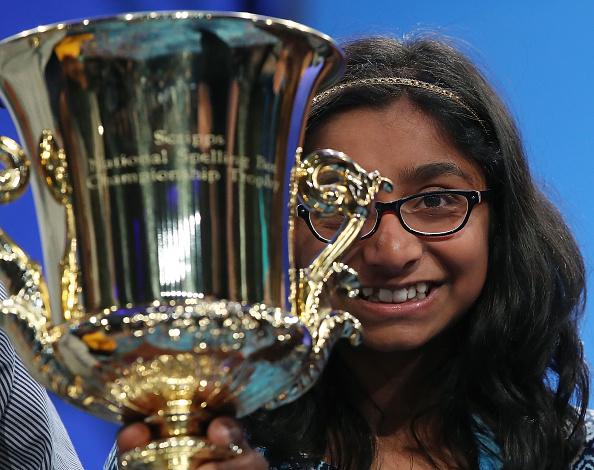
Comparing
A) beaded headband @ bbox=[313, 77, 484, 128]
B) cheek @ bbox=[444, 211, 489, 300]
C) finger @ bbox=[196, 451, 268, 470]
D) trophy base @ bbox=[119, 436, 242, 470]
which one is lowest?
finger @ bbox=[196, 451, 268, 470]

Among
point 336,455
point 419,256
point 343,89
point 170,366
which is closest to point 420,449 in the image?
point 336,455

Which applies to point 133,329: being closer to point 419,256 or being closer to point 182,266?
point 182,266

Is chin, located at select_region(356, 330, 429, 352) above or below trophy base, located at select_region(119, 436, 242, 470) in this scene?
below

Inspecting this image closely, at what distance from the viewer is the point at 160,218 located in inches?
31.2

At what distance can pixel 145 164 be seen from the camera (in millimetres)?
793

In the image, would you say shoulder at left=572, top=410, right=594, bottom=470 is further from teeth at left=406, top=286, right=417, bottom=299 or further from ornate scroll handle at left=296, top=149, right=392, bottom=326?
ornate scroll handle at left=296, top=149, right=392, bottom=326

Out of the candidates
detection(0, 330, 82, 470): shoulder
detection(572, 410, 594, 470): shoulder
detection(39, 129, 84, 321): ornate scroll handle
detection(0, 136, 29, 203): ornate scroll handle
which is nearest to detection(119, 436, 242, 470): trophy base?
detection(39, 129, 84, 321): ornate scroll handle

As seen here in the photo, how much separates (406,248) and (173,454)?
1.44ft

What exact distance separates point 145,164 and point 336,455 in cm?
57

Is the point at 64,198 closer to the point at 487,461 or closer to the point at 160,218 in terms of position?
the point at 160,218

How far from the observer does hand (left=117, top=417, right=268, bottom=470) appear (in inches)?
31.9

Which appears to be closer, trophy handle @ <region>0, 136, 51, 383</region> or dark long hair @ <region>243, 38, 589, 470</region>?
trophy handle @ <region>0, 136, 51, 383</region>

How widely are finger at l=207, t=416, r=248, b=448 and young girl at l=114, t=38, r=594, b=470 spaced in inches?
14.6

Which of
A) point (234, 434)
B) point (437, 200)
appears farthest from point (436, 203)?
point (234, 434)
